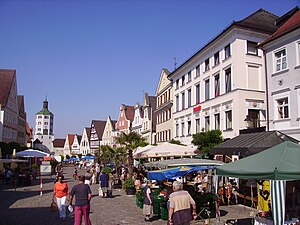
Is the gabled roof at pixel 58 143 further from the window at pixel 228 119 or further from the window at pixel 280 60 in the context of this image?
the window at pixel 280 60

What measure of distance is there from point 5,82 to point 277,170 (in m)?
52.9

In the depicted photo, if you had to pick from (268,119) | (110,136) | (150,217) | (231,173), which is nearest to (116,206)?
(150,217)

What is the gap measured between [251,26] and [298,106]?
28.5 ft

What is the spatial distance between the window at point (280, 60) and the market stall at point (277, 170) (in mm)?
11674

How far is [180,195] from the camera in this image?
297 inches

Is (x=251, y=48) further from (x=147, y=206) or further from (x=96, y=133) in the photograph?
(x=96, y=133)

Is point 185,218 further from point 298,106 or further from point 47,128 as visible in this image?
point 47,128

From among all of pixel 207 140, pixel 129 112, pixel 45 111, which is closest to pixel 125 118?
pixel 129 112

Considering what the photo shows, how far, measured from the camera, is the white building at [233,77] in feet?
75.7

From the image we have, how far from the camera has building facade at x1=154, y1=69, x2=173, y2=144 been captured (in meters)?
38.8

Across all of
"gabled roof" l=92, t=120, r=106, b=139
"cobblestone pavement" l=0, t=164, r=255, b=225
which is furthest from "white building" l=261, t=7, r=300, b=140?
"gabled roof" l=92, t=120, r=106, b=139

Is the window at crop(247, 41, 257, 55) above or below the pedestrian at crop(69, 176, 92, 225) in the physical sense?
above

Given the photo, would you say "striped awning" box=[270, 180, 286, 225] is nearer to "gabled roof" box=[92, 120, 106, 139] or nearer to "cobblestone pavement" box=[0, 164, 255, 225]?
"cobblestone pavement" box=[0, 164, 255, 225]

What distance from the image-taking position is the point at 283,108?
18.8 meters
